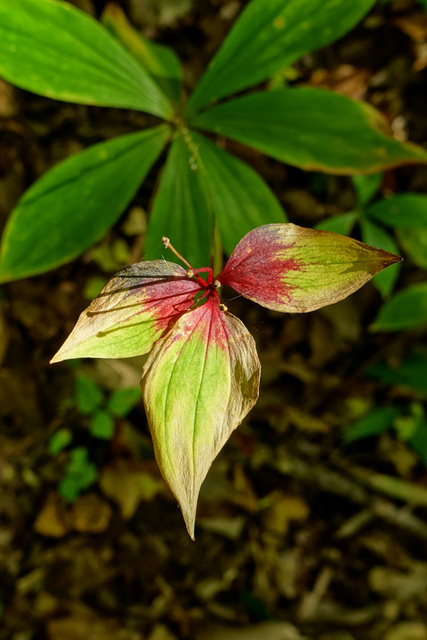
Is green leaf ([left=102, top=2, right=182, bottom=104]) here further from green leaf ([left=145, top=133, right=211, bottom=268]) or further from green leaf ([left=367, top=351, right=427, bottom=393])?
green leaf ([left=367, top=351, right=427, bottom=393])

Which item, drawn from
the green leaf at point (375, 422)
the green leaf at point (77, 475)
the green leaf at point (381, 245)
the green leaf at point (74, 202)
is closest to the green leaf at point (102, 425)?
the green leaf at point (77, 475)

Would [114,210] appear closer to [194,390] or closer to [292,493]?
[194,390]

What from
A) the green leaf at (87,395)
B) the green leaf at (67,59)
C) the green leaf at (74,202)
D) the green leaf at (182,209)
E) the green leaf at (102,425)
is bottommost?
the green leaf at (102,425)

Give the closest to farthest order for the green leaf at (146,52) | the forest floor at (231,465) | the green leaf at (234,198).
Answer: the green leaf at (234,198) < the green leaf at (146,52) < the forest floor at (231,465)

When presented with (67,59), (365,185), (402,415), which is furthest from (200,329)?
(402,415)

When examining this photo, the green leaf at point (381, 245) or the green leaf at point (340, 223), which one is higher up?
the green leaf at point (340, 223)

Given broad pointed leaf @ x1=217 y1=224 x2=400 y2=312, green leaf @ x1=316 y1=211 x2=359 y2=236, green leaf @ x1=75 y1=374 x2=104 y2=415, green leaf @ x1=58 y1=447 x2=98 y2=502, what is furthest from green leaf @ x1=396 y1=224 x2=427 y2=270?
green leaf @ x1=58 y1=447 x2=98 y2=502

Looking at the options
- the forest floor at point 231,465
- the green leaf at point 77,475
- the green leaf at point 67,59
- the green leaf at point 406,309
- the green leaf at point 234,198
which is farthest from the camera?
the green leaf at point 77,475

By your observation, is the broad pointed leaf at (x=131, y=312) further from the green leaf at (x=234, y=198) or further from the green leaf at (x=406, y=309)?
the green leaf at (x=406, y=309)
